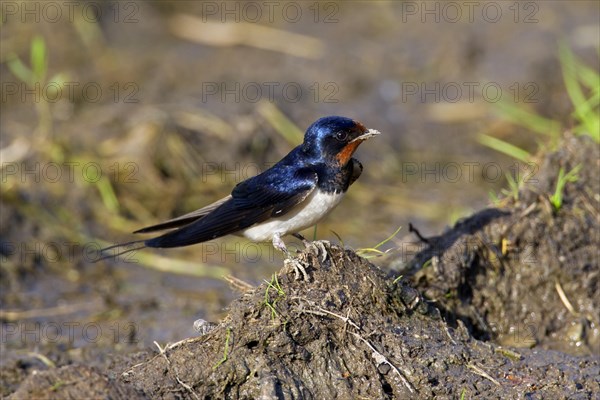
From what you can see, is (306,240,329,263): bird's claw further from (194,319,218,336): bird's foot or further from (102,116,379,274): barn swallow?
(194,319,218,336): bird's foot

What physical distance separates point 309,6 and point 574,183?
18.5 ft

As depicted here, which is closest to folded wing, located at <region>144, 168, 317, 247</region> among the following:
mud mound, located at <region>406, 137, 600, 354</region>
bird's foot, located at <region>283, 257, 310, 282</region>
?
bird's foot, located at <region>283, 257, 310, 282</region>

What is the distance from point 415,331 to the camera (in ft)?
14.9

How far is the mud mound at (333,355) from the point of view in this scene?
162 inches

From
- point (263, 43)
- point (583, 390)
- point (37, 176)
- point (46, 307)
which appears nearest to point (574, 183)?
point (583, 390)

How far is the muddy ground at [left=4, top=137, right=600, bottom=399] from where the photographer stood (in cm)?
411

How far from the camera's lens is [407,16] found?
34.6 ft

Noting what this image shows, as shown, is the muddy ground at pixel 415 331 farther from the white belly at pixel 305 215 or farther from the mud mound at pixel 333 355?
the white belly at pixel 305 215

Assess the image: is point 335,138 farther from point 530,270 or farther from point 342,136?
point 530,270

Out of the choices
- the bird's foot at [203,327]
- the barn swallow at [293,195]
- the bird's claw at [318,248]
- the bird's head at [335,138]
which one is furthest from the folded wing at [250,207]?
the bird's foot at [203,327]

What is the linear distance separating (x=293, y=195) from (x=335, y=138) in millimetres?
369

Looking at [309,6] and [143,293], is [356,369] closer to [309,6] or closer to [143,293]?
[143,293]

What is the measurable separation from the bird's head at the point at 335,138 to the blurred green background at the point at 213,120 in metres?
1.36

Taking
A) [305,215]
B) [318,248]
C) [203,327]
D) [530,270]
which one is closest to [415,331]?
[318,248]
